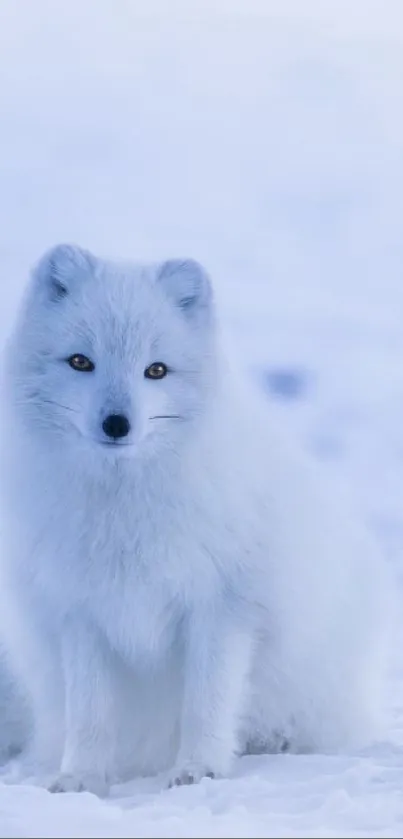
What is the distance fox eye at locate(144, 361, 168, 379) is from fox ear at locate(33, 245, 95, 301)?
27 centimetres

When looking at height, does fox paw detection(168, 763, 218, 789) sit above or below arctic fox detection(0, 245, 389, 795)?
below

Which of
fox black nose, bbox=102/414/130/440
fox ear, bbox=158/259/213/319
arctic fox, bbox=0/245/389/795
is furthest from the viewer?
fox ear, bbox=158/259/213/319

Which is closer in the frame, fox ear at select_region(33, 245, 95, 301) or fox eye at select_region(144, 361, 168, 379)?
fox eye at select_region(144, 361, 168, 379)

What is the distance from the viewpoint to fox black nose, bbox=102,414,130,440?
2377 millimetres

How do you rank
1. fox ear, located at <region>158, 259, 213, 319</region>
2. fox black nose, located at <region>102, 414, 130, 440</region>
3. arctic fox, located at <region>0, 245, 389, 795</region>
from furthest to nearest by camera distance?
fox ear, located at <region>158, 259, 213, 319</region> → arctic fox, located at <region>0, 245, 389, 795</region> → fox black nose, located at <region>102, 414, 130, 440</region>

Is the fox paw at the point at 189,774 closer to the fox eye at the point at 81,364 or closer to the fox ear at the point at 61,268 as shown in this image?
the fox eye at the point at 81,364

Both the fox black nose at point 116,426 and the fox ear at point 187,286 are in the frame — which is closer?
the fox black nose at point 116,426

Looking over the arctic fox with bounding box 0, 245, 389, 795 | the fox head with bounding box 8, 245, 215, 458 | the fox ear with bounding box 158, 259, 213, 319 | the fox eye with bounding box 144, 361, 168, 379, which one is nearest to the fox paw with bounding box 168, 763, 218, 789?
the arctic fox with bounding box 0, 245, 389, 795

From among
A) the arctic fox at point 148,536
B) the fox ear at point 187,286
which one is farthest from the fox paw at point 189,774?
the fox ear at point 187,286

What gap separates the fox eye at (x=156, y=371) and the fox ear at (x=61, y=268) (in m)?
0.27

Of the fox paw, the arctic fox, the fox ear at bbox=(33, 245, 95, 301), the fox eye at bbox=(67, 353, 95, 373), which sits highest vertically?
the fox ear at bbox=(33, 245, 95, 301)

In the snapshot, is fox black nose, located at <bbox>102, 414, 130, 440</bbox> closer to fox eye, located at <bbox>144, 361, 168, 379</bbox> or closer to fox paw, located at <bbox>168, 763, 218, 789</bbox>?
fox eye, located at <bbox>144, 361, 168, 379</bbox>

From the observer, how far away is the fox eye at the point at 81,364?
2.46m

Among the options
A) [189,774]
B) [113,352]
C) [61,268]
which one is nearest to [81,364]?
[113,352]
